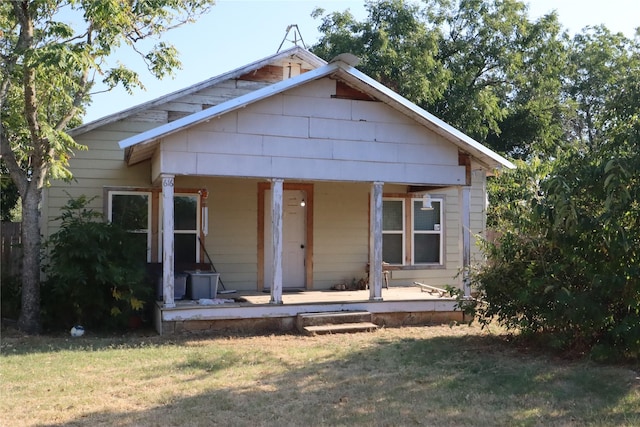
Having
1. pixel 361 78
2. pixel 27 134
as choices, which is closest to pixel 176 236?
pixel 27 134

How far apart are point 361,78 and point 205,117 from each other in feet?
8.67

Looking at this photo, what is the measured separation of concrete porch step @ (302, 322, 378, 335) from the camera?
30.2 ft

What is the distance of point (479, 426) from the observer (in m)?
5.01

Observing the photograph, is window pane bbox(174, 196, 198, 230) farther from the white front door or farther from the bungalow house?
the white front door

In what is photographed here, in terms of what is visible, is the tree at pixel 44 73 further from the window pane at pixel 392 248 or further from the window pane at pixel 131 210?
the window pane at pixel 392 248

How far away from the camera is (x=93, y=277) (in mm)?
9445

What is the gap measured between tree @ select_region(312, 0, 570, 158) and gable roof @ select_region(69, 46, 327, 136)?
6688mm

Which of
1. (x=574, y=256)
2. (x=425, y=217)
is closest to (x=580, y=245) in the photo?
(x=574, y=256)

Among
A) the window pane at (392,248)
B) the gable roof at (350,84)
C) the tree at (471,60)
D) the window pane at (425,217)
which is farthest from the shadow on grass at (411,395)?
the tree at (471,60)

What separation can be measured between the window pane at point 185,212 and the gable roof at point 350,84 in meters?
1.18

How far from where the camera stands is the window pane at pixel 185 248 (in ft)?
37.8

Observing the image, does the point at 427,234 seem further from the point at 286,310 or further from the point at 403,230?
the point at 286,310

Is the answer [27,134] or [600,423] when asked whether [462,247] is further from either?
[27,134]

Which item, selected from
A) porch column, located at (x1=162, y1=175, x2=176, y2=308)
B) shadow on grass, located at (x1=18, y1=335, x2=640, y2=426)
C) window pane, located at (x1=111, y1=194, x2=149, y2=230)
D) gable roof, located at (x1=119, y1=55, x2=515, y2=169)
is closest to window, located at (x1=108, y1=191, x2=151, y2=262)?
window pane, located at (x1=111, y1=194, x2=149, y2=230)
